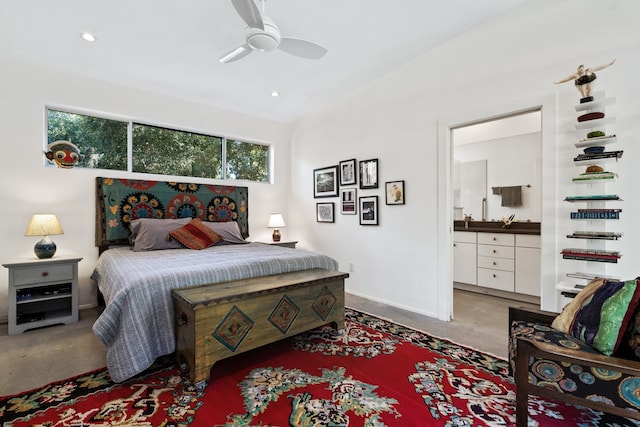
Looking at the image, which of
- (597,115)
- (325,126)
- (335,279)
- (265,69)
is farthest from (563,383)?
(325,126)

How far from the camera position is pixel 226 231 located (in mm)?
4027

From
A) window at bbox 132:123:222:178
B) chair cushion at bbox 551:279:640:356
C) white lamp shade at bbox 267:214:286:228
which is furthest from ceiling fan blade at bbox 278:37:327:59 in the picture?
white lamp shade at bbox 267:214:286:228

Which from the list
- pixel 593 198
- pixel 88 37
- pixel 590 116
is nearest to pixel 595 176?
pixel 593 198

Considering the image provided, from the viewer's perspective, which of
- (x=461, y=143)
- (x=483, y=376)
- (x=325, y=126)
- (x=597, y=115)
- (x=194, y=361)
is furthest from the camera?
(x=461, y=143)

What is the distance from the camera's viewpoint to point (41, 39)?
2805 millimetres

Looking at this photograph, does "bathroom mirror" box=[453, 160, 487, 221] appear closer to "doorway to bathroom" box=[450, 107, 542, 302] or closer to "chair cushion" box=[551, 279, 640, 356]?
"doorway to bathroom" box=[450, 107, 542, 302]

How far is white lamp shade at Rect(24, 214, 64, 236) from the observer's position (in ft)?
9.66

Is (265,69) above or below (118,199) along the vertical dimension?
above

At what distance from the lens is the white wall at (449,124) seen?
215 cm

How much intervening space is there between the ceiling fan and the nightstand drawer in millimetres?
2634

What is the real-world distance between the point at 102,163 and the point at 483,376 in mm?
4534

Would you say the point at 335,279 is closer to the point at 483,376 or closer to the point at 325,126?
the point at 483,376

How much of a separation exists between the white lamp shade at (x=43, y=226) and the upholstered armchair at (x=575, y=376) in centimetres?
406

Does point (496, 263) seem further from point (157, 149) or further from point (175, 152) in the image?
point (157, 149)
